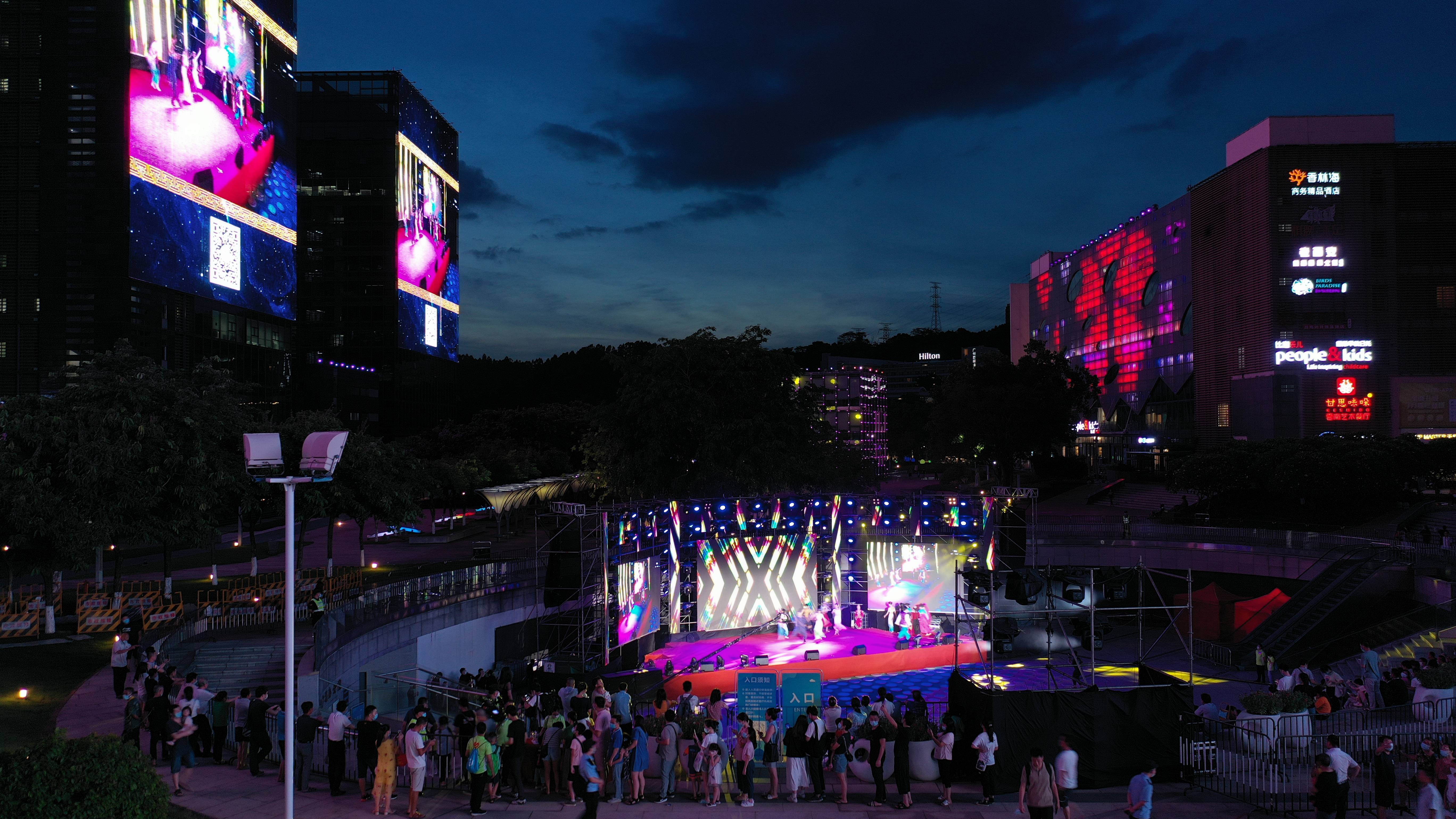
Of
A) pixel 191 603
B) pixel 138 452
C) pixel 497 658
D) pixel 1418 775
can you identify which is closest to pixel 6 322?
pixel 191 603

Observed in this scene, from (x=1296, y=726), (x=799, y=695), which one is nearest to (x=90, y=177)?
(x=799, y=695)

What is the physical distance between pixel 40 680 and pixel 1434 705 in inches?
949

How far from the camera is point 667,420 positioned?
109ft

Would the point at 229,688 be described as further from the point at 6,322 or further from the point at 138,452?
the point at 6,322

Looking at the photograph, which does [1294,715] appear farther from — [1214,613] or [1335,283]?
[1335,283]

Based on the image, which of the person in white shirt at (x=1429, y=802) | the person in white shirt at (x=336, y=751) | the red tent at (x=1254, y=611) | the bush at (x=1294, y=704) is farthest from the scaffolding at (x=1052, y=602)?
the person in white shirt at (x=336, y=751)

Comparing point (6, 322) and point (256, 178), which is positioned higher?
point (256, 178)

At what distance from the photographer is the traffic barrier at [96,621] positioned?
20.8 m

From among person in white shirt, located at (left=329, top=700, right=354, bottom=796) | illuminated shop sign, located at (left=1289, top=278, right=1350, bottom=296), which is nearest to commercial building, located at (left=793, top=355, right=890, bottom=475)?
illuminated shop sign, located at (left=1289, top=278, right=1350, bottom=296)

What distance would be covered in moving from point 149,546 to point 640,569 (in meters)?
23.7

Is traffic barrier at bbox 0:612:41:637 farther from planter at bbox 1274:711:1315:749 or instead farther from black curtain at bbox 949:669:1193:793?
planter at bbox 1274:711:1315:749

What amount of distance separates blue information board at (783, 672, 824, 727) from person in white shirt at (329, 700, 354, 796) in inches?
241

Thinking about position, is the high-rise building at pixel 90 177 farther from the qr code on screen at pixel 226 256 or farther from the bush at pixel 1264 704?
the bush at pixel 1264 704

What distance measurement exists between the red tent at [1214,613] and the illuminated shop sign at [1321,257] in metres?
45.6
